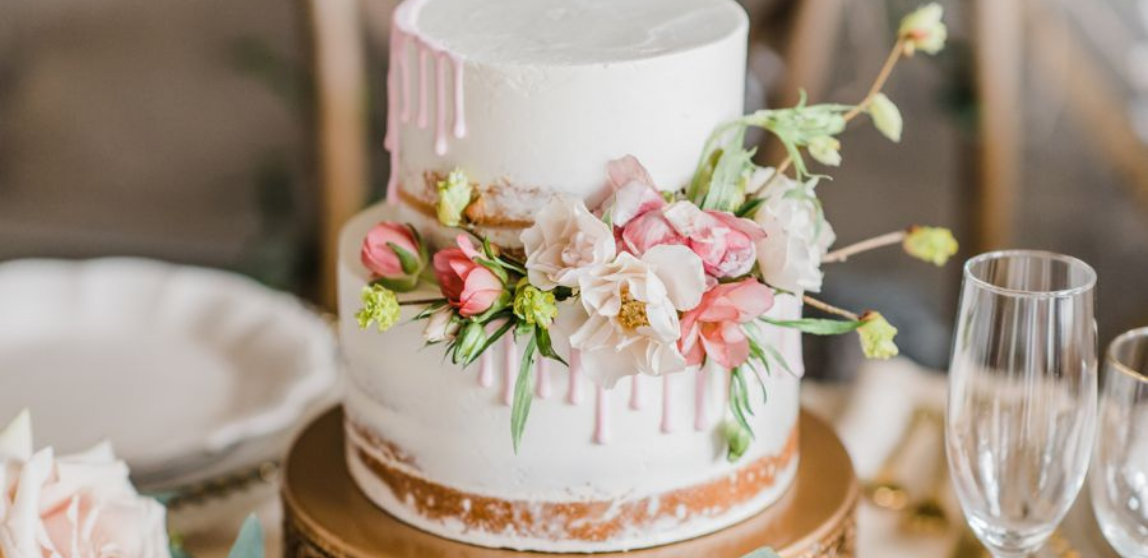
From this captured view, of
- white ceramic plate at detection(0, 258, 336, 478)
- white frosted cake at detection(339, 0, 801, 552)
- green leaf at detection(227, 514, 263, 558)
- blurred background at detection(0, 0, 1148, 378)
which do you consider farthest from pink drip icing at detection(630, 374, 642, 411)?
blurred background at detection(0, 0, 1148, 378)

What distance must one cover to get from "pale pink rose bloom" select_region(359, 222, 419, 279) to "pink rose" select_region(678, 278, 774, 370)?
27cm

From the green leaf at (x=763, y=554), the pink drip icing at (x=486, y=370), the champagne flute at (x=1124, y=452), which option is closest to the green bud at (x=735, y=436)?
the green leaf at (x=763, y=554)

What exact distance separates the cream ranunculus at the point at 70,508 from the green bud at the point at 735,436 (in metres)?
0.52

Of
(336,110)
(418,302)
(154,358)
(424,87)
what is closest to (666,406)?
(418,302)

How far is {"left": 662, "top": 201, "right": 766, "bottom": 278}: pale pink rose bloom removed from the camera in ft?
3.81

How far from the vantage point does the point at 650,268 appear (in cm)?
114

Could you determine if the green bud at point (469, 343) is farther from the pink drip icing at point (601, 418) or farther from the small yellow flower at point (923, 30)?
the small yellow flower at point (923, 30)

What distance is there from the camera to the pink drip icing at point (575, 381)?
4.05 feet

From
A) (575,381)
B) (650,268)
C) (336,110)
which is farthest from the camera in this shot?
(336,110)

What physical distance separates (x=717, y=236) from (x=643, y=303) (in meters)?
0.08

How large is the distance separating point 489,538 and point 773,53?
2452 mm

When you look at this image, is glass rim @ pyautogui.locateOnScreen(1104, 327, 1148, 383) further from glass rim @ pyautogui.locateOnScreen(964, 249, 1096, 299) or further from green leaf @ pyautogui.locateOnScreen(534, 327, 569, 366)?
green leaf @ pyautogui.locateOnScreen(534, 327, 569, 366)

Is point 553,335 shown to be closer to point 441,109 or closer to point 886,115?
point 441,109

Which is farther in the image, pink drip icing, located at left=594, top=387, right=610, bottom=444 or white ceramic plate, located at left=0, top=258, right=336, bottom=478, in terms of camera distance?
white ceramic plate, located at left=0, top=258, right=336, bottom=478
